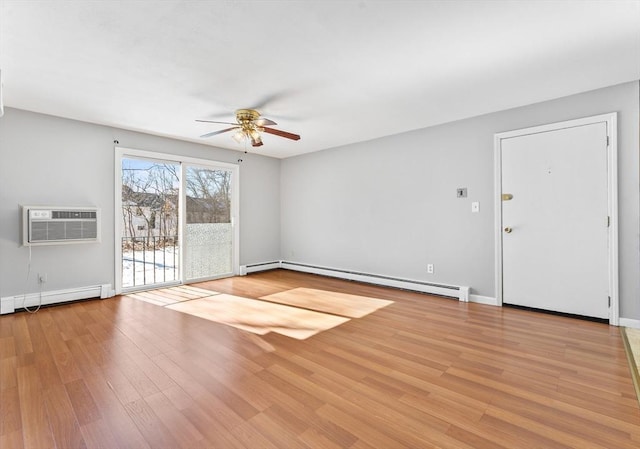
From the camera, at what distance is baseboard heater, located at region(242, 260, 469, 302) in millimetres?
4180

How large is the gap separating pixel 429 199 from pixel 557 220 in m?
1.54

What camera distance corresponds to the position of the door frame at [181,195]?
173 inches

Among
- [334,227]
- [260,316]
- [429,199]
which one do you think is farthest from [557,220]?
[260,316]

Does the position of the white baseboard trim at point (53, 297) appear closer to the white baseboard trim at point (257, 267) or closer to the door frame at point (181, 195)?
the door frame at point (181, 195)

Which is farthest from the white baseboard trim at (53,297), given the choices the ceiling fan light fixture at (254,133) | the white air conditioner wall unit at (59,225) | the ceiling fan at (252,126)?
the ceiling fan light fixture at (254,133)

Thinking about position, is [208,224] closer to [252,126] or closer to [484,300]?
[252,126]

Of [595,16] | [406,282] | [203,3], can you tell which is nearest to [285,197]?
[406,282]

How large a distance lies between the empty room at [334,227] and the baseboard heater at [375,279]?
60 millimetres

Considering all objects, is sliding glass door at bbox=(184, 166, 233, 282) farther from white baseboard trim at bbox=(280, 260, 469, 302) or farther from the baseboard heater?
white baseboard trim at bbox=(280, 260, 469, 302)

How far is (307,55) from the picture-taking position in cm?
248

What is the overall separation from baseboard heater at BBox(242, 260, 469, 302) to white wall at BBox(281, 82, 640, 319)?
0.33 ft

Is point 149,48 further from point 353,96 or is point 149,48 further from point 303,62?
point 353,96

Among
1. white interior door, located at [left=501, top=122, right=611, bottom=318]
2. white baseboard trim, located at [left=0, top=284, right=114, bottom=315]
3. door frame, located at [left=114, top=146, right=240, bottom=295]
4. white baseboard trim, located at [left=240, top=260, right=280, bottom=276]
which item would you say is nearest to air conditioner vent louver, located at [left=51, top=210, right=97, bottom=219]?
door frame, located at [left=114, top=146, right=240, bottom=295]

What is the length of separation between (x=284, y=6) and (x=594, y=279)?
3.95 metres
